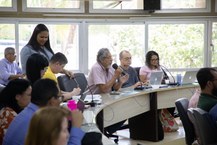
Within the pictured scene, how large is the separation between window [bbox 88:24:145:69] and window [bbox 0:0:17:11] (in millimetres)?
1388

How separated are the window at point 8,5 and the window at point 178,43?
2.51 metres

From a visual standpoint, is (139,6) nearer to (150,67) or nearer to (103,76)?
(150,67)

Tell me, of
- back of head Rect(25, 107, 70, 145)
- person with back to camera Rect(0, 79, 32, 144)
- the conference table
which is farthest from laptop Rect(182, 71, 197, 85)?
back of head Rect(25, 107, 70, 145)

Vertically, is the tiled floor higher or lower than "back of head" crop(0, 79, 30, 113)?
lower

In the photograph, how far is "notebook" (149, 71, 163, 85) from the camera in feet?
16.5

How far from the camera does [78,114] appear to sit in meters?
2.02

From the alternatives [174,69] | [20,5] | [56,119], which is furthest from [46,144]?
[174,69]

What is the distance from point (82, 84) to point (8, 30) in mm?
2834

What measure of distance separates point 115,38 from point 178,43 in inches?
49.5

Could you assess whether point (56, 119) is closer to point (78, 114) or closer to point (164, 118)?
point (78, 114)

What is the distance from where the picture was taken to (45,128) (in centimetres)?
138

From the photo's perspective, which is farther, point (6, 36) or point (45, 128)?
point (6, 36)

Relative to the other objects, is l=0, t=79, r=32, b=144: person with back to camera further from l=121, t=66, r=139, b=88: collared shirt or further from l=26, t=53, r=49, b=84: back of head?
l=121, t=66, r=139, b=88: collared shirt

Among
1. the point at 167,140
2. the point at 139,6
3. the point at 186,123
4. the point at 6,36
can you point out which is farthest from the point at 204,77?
the point at 6,36
